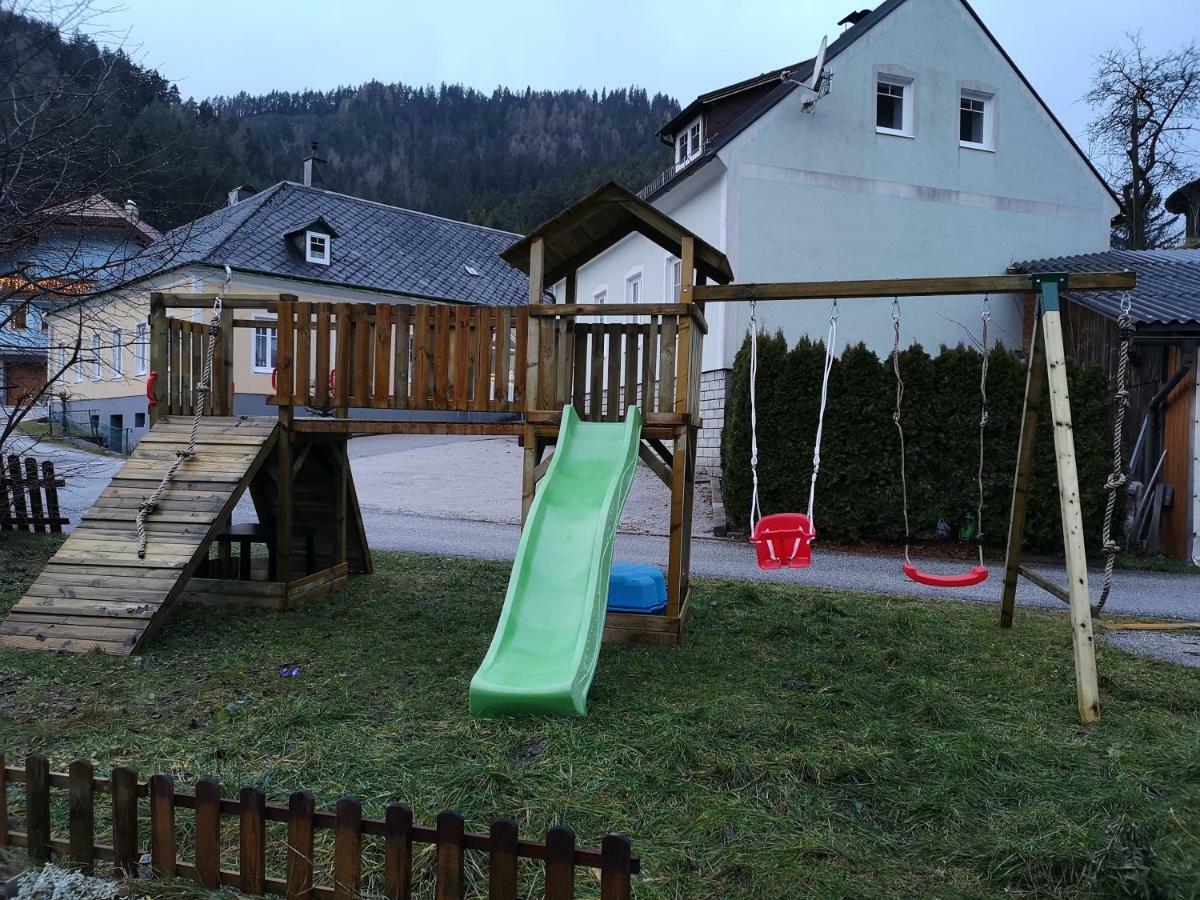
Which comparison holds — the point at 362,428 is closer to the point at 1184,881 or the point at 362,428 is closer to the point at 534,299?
the point at 534,299

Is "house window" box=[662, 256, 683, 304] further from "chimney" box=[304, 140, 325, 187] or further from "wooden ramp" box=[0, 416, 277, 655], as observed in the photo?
"chimney" box=[304, 140, 325, 187]

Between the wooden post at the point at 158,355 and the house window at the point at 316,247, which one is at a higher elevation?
the house window at the point at 316,247

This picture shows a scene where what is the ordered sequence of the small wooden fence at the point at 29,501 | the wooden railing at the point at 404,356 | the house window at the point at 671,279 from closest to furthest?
the wooden railing at the point at 404,356
the small wooden fence at the point at 29,501
the house window at the point at 671,279

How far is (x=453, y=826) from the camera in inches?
103

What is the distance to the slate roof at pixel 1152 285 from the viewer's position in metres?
12.8

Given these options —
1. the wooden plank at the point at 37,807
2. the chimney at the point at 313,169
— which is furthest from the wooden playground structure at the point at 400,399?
the chimney at the point at 313,169

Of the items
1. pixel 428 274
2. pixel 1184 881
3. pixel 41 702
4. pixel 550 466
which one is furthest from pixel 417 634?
pixel 428 274

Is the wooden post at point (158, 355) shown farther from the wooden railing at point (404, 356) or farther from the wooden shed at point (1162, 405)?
the wooden shed at point (1162, 405)

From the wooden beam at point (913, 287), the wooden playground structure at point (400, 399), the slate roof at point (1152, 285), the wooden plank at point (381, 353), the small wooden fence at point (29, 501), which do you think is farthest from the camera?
the slate roof at point (1152, 285)

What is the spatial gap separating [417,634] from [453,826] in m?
4.50

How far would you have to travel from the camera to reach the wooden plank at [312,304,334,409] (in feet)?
25.5

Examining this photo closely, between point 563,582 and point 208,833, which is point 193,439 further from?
point 208,833

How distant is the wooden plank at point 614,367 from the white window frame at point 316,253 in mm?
24562

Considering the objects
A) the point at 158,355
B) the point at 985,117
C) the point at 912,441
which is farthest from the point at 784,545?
the point at 985,117
